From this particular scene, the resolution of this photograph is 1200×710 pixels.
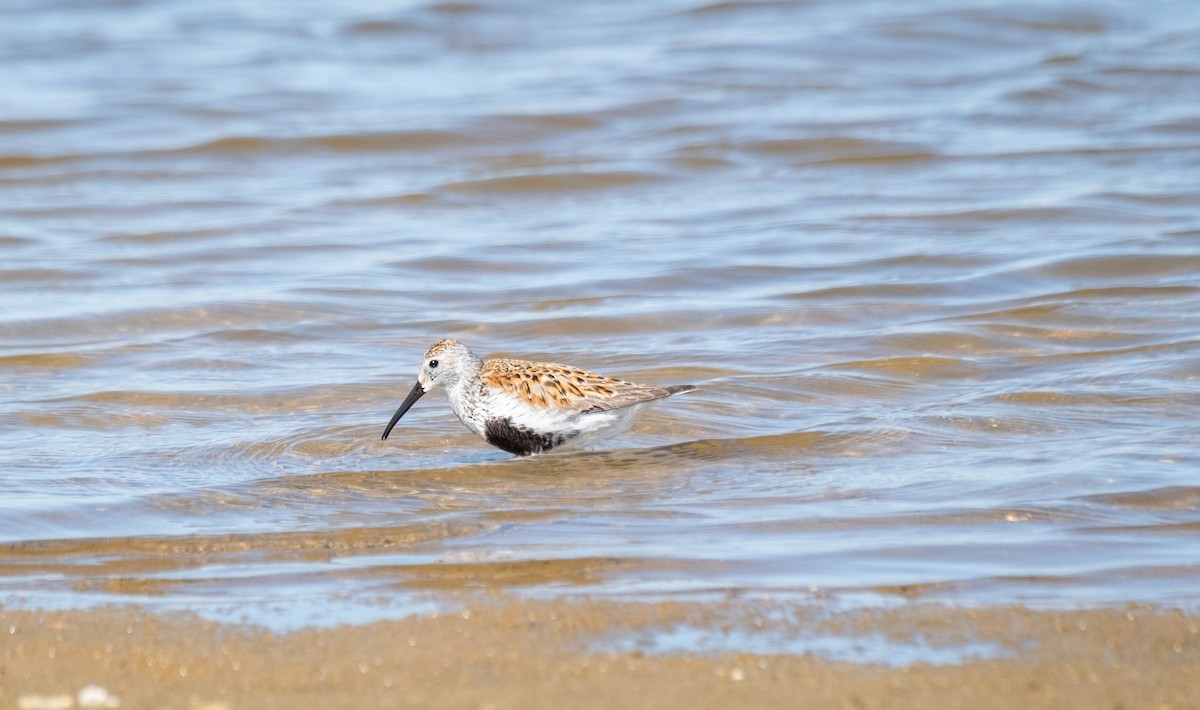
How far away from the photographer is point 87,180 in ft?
53.5

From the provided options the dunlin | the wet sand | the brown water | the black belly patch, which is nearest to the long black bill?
the dunlin

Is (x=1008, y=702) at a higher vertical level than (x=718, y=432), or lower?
higher

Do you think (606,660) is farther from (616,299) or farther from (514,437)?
(616,299)

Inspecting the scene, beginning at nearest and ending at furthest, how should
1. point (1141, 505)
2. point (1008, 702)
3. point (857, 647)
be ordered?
point (1008, 702)
point (857, 647)
point (1141, 505)

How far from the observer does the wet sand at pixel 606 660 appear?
445cm

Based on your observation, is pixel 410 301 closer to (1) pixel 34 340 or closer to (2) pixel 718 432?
(1) pixel 34 340

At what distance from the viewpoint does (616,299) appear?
1148cm

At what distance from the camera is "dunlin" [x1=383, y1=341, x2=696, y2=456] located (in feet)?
26.2

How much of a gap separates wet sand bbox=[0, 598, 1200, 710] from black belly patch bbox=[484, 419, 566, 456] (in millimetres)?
2680

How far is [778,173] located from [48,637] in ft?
38.9

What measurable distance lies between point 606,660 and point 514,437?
10.8 feet

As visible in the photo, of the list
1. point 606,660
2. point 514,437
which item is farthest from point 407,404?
point 606,660

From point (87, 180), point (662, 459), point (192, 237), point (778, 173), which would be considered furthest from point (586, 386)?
point (87, 180)

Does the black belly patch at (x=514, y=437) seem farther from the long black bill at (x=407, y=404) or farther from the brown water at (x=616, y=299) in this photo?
the long black bill at (x=407, y=404)
